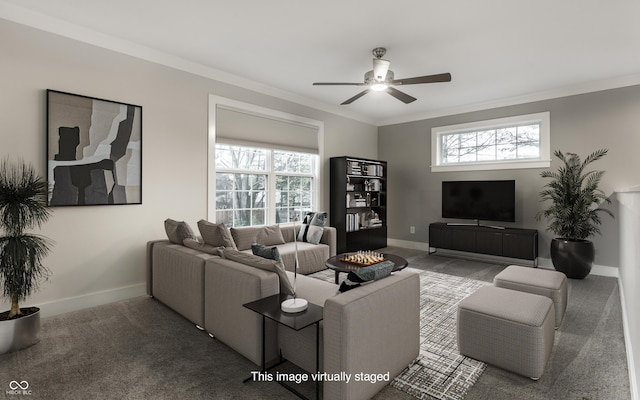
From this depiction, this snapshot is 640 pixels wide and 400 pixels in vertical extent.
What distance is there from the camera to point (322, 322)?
6.27ft

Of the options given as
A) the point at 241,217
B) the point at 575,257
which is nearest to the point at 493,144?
the point at 575,257

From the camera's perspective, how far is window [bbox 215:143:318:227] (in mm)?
4492

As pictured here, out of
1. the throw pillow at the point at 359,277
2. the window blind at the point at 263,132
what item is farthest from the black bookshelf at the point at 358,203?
the throw pillow at the point at 359,277

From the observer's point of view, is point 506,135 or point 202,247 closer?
point 202,247

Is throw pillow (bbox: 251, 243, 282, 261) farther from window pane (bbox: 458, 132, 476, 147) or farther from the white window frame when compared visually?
window pane (bbox: 458, 132, 476, 147)

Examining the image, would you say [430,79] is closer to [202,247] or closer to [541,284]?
[541,284]

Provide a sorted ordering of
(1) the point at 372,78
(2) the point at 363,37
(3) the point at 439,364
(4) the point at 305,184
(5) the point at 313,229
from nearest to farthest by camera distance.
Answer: (3) the point at 439,364 < (2) the point at 363,37 < (1) the point at 372,78 < (5) the point at 313,229 < (4) the point at 305,184

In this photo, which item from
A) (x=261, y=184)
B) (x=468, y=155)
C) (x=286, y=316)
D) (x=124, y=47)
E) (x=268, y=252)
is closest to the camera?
(x=286, y=316)

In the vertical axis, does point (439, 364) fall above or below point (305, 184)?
below

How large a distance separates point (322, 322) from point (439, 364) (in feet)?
3.20

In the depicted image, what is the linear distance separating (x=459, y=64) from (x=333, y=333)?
3.73m

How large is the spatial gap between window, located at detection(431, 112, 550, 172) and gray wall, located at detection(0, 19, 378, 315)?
3.91 m

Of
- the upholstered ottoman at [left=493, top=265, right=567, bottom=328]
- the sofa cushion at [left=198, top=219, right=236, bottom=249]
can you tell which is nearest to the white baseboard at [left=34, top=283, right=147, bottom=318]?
the sofa cushion at [left=198, top=219, right=236, bottom=249]

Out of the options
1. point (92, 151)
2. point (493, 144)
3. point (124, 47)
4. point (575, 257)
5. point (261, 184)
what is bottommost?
point (575, 257)
